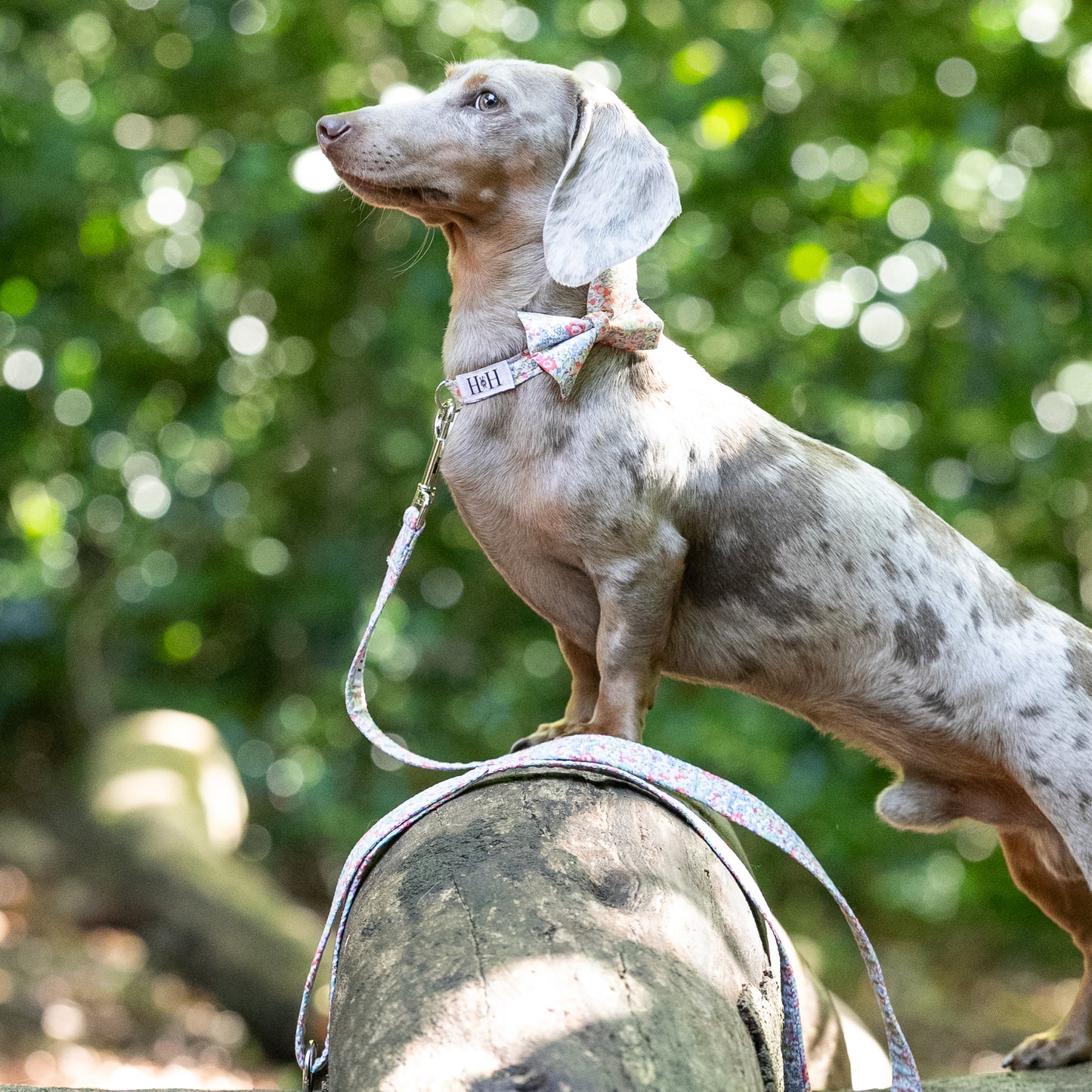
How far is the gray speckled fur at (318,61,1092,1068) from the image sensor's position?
224 centimetres

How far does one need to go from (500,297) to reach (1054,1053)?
72.9 inches

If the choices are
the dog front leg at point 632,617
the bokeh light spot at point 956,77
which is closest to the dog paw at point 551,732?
the dog front leg at point 632,617

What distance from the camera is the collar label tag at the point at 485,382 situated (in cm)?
229

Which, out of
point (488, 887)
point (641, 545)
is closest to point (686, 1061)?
point (488, 887)

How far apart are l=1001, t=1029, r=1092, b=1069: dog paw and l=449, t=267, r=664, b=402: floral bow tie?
1.60 meters

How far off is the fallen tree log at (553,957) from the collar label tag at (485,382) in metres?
0.74

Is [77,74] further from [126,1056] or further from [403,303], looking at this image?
[126,1056]

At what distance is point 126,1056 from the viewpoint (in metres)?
5.93

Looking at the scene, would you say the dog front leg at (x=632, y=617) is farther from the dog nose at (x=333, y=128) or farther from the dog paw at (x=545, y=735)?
the dog nose at (x=333, y=128)

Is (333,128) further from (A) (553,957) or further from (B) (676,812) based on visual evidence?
(A) (553,957)

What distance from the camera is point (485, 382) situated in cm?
231

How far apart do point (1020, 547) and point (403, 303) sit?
3759 mm

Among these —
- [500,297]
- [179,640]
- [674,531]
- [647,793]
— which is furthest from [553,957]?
[179,640]

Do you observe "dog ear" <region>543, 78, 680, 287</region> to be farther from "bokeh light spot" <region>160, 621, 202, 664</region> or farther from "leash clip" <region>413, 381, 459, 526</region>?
"bokeh light spot" <region>160, 621, 202, 664</region>
